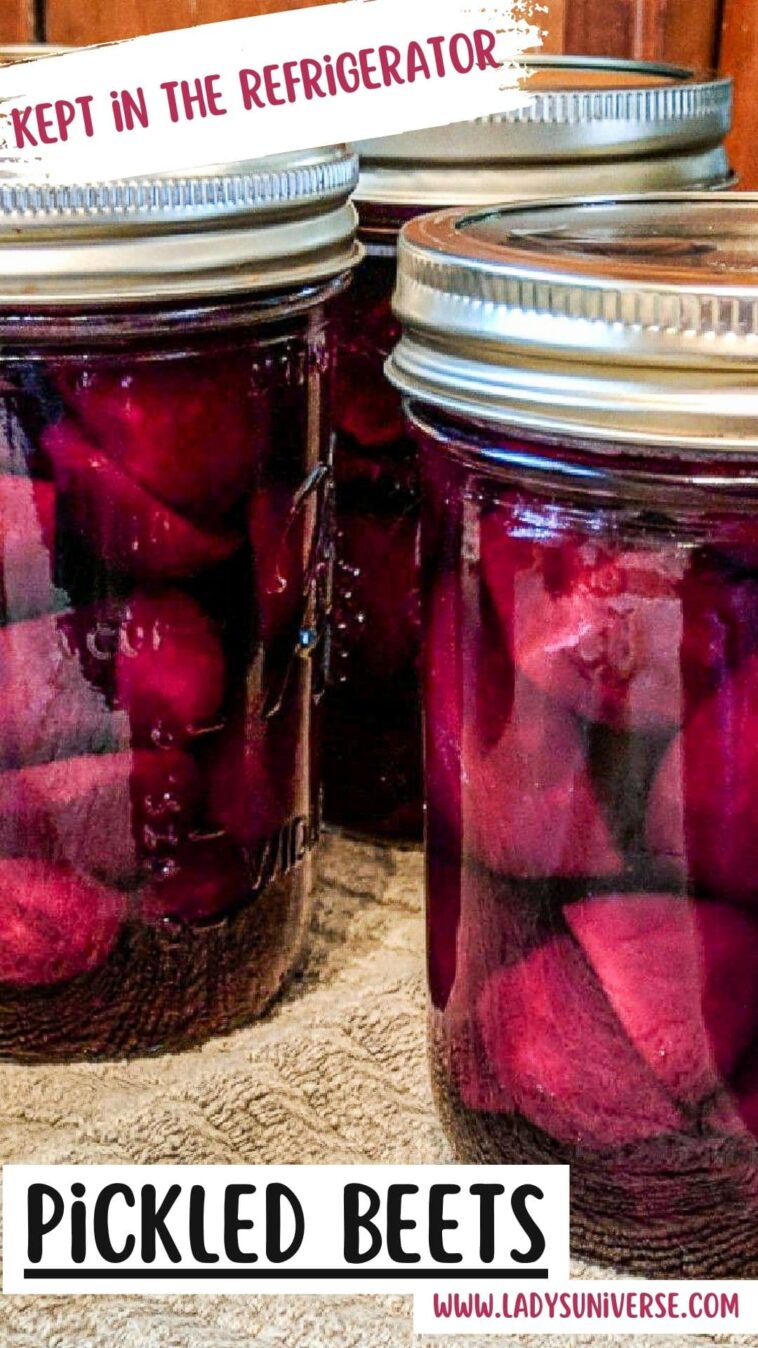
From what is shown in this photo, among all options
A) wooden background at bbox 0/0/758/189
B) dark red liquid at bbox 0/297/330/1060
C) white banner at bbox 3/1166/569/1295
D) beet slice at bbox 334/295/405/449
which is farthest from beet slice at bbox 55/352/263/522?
wooden background at bbox 0/0/758/189

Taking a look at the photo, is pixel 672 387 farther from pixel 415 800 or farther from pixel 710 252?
pixel 415 800

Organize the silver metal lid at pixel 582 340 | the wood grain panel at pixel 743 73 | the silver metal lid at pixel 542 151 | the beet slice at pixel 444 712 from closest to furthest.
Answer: the silver metal lid at pixel 582 340 < the beet slice at pixel 444 712 < the silver metal lid at pixel 542 151 < the wood grain panel at pixel 743 73

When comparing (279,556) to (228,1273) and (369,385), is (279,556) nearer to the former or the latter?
(369,385)

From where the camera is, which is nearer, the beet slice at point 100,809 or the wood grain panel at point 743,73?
the beet slice at point 100,809

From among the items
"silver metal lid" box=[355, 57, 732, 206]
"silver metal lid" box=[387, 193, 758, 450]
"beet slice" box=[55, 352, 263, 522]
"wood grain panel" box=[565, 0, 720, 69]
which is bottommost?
"beet slice" box=[55, 352, 263, 522]

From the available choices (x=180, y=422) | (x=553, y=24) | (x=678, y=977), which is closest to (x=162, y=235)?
(x=180, y=422)

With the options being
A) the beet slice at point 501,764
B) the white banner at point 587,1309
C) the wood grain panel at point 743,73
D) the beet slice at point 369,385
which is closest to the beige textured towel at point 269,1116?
the white banner at point 587,1309

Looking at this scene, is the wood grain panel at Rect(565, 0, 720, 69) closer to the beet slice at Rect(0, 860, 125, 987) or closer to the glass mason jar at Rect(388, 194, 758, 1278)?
the glass mason jar at Rect(388, 194, 758, 1278)

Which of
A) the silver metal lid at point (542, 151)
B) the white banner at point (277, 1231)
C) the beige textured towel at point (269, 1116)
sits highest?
the silver metal lid at point (542, 151)

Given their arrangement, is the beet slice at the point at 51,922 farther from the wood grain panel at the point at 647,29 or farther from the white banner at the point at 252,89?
the wood grain panel at the point at 647,29
